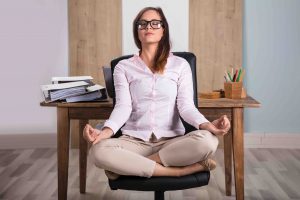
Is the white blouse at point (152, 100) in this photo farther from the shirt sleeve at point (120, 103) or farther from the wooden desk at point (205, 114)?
the wooden desk at point (205, 114)

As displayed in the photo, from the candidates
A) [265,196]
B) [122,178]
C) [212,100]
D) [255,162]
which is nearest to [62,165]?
[122,178]

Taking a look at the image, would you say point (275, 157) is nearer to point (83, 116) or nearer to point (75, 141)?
point (75, 141)

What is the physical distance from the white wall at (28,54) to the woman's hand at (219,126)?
2.45 m

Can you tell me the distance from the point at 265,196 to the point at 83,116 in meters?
1.19

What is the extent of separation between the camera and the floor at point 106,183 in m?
2.97

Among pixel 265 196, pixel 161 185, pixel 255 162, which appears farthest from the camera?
pixel 255 162

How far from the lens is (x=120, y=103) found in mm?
2270

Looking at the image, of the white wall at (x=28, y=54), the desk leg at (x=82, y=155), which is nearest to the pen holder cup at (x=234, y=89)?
the desk leg at (x=82, y=155)

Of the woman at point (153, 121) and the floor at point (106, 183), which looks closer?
the woman at point (153, 121)

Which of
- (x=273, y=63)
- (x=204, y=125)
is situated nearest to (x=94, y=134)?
(x=204, y=125)

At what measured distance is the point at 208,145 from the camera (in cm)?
197

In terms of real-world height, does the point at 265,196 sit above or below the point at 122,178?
below

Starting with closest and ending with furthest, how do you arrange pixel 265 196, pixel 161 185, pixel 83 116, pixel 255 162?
pixel 161 185 < pixel 83 116 < pixel 265 196 < pixel 255 162

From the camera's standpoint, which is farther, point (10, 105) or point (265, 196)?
point (10, 105)
